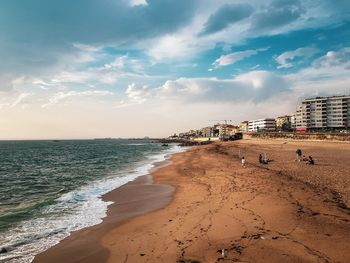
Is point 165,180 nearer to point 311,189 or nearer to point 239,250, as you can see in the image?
point 311,189

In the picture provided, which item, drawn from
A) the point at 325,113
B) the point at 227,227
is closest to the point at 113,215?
the point at 227,227

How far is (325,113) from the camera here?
467 ft

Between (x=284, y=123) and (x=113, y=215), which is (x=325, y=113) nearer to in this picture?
(x=284, y=123)

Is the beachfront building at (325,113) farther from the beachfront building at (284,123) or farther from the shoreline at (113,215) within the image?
the shoreline at (113,215)

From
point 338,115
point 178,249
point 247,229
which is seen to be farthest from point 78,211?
point 338,115

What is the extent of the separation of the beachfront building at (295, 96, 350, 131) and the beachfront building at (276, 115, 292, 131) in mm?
20292

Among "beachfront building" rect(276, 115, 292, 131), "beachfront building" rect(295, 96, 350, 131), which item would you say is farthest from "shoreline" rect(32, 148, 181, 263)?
"beachfront building" rect(276, 115, 292, 131)

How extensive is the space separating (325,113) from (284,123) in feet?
124

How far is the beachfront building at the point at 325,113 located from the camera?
136625 millimetres

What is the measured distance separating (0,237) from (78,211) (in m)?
4.80

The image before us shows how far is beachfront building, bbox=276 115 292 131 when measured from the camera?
173750mm

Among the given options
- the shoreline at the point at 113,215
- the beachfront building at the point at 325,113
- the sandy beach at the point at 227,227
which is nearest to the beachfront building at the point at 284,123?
the beachfront building at the point at 325,113

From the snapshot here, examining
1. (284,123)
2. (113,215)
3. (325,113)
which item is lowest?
(113,215)

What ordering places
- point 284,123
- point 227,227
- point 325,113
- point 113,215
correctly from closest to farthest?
point 227,227
point 113,215
point 325,113
point 284,123
